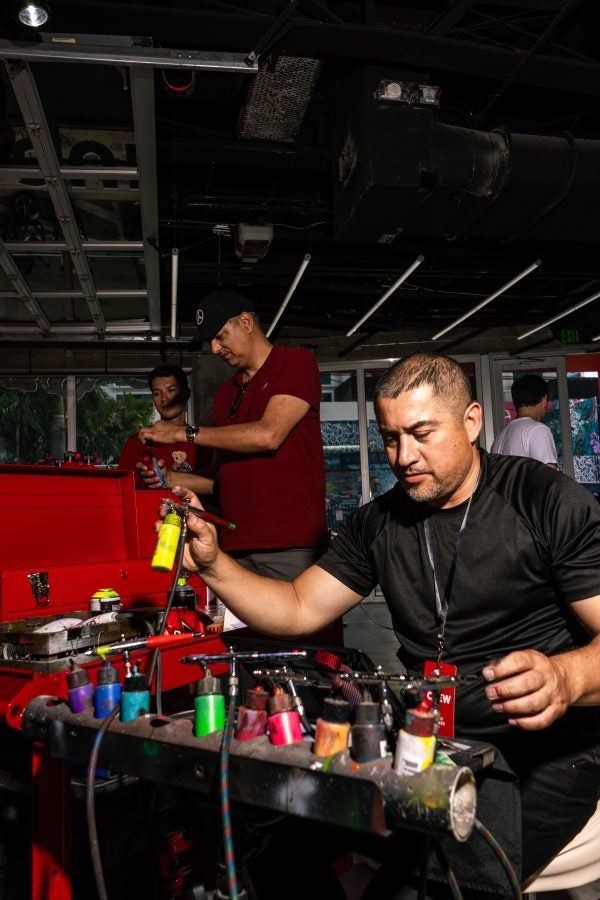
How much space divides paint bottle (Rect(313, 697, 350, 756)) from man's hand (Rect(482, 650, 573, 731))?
0.26 m

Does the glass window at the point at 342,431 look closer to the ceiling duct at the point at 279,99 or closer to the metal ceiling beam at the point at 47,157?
the metal ceiling beam at the point at 47,157

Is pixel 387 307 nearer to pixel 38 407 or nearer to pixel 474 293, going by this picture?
pixel 474 293

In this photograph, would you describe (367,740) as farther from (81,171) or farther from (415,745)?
(81,171)

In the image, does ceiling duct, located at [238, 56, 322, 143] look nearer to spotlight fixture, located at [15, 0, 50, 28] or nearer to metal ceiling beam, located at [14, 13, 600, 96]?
metal ceiling beam, located at [14, 13, 600, 96]

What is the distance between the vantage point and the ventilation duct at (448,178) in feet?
11.7

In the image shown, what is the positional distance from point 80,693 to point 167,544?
0.32 m

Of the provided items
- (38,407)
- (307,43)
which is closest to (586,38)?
(307,43)

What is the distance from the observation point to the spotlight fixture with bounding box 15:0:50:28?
8.84 ft

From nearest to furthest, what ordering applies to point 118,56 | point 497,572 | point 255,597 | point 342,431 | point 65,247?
point 497,572 → point 255,597 → point 118,56 → point 65,247 → point 342,431

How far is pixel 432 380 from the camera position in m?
1.55

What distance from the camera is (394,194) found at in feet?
11.8

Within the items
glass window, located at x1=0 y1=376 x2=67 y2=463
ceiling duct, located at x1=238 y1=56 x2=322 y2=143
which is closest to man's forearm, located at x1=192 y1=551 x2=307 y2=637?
ceiling duct, located at x1=238 y1=56 x2=322 y2=143

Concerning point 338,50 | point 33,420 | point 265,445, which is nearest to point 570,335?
point 338,50

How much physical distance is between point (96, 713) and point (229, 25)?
3.17 meters
